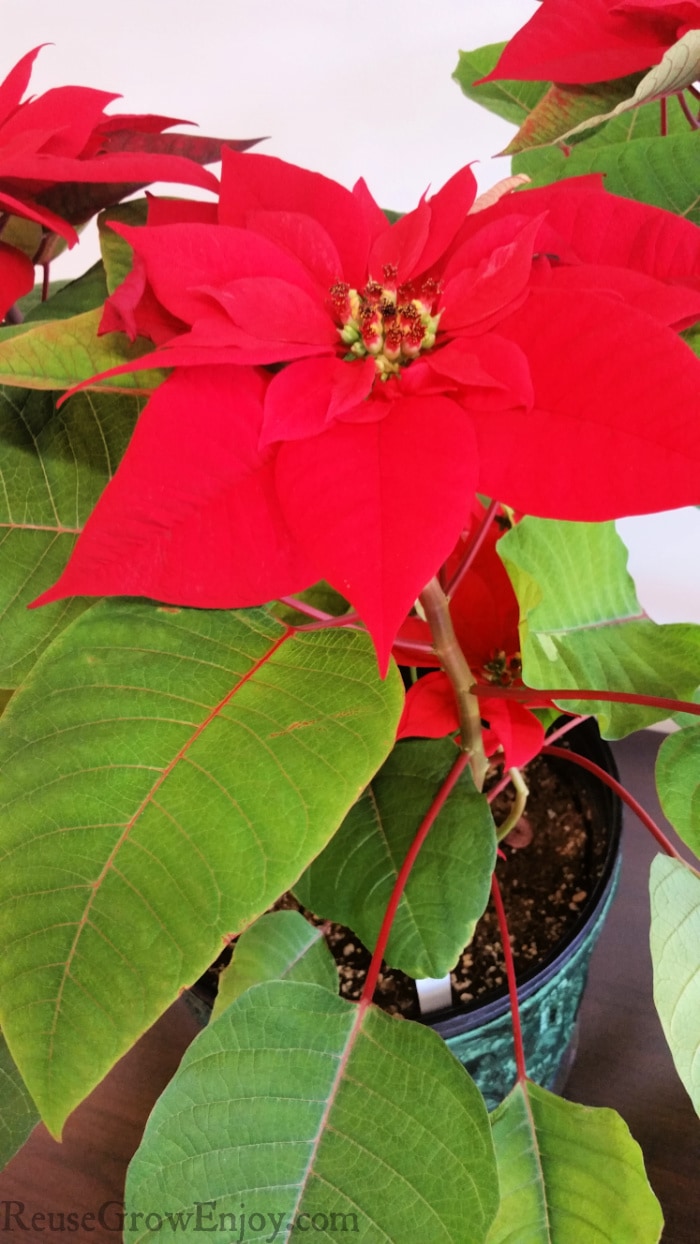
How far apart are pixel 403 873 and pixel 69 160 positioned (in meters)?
0.32

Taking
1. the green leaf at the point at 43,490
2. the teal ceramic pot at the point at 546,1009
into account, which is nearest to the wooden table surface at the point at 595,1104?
the teal ceramic pot at the point at 546,1009

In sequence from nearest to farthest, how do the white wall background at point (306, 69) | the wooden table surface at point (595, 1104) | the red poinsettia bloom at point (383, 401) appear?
the red poinsettia bloom at point (383, 401) → the wooden table surface at point (595, 1104) → the white wall background at point (306, 69)

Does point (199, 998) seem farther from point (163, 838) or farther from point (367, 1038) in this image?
point (163, 838)

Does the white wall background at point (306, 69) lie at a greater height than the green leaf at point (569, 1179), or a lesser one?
greater

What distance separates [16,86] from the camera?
42 cm

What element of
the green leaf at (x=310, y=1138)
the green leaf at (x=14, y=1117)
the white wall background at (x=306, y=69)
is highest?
the white wall background at (x=306, y=69)

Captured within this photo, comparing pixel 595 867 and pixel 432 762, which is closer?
pixel 432 762

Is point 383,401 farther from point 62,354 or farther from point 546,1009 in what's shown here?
point 546,1009

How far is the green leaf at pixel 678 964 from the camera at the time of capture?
360 mm

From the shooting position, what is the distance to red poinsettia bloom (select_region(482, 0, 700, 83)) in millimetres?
346

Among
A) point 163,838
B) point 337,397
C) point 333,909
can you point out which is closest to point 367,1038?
point 333,909

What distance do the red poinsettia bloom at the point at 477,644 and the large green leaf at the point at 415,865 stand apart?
0.05 ft

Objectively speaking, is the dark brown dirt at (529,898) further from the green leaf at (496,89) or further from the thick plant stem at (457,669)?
the green leaf at (496,89)

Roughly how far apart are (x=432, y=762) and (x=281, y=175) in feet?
0.89
